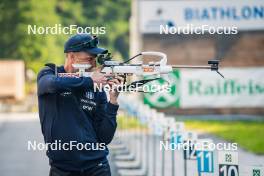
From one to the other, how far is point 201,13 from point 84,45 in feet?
62.6

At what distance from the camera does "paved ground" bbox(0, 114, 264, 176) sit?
12047mm

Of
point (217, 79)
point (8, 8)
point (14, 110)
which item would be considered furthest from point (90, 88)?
point (14, 110)

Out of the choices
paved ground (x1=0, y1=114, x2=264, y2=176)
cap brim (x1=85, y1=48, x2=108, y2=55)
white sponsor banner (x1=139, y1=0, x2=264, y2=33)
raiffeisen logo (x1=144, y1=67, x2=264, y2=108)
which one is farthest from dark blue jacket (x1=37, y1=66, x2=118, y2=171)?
white sponsor banner (x1=139, y1=0, x2=264, y2=33)

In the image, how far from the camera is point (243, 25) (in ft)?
80.3

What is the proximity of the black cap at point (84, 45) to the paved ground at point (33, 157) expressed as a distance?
2.25 meters

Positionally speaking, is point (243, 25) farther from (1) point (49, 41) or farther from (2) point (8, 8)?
(2) point (8, 8)

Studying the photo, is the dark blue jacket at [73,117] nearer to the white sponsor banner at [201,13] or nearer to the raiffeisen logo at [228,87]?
the raiffeisen logo at [228,87]

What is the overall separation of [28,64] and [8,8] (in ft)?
21.5

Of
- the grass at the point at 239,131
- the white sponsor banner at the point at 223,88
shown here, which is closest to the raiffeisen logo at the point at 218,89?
the white sponsor banner at the point at 223,88

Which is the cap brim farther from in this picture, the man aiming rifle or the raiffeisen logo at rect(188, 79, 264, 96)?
the raiffeisen logo at rect(188, 79, 264, 96)

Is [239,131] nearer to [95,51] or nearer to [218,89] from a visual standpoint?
[218,89]

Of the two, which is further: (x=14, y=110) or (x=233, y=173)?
(x=14, y=110)

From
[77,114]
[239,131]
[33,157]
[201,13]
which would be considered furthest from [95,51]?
[201,13]

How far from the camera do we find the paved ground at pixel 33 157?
39.5 ft
